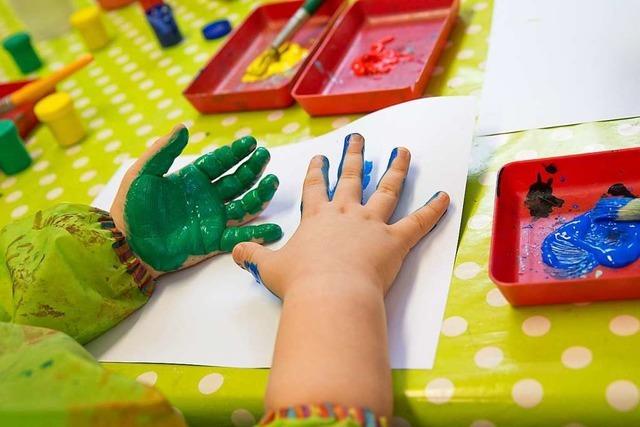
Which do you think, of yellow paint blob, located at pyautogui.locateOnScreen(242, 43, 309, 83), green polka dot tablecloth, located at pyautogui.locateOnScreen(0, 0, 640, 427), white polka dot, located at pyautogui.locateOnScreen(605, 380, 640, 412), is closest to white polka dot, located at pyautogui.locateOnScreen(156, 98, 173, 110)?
green polka dot tablecloth, located at pyautogui.locateOnScreen(0, 0, 640, 427)

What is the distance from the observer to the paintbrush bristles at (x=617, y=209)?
489 millimetres

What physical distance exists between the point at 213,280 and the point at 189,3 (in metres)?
0.70

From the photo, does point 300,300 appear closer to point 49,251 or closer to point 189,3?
point 49,251

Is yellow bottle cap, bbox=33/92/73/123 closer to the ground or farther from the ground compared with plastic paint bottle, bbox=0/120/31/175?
farther from the ground

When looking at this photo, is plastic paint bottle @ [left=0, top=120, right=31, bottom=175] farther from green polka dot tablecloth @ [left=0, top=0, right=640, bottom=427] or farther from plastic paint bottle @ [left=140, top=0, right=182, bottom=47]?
plastic paint bottle @ [left=140, top=0, right=182, bottom=47]

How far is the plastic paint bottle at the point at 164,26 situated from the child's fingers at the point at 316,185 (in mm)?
514

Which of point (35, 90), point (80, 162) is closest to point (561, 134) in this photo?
point (80, 162)

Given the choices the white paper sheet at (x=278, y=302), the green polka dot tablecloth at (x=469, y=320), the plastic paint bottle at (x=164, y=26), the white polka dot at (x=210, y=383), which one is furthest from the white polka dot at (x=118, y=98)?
→ the white polka dot at (x=210, y=383)

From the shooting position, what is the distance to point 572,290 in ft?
1.49

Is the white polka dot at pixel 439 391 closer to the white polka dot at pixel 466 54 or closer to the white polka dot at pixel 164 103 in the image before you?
the white polka dot at pixel 466 54

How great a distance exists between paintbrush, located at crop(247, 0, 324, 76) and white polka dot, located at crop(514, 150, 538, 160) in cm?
39

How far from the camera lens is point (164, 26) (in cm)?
103

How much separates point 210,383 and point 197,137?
0.38m

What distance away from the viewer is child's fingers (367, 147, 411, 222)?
56 centimetres
